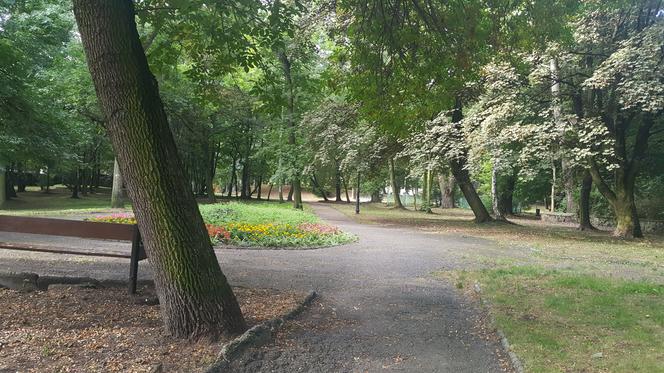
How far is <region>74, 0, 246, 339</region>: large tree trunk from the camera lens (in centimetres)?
449

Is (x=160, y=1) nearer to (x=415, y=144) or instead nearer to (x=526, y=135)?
(x=526, y=135)

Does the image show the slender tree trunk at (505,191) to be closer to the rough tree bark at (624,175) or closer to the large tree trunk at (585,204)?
the large tree trunk at (585,204)

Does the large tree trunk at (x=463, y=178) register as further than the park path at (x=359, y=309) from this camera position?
Yes

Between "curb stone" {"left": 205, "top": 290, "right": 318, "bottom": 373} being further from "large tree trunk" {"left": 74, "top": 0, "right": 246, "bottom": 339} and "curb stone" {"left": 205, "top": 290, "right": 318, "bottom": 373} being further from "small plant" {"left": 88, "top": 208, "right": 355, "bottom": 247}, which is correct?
"small plant" {"left": 88, "top": 208, "right": 355, "bottom": 247}

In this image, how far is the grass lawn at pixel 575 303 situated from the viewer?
448cm

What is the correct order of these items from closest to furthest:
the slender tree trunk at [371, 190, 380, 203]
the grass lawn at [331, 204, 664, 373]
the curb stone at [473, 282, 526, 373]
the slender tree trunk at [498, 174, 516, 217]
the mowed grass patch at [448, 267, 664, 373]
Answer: the curb stone at [473, 282, 526, 373] → the mowed grass patch at [448, 267, 664, 373] → the grass lawn at [331, 204, 664, 373] → the slender tree trunk at [498, 174, 516, 217] → the slender tree trunk at [371, 190, 380, 203]

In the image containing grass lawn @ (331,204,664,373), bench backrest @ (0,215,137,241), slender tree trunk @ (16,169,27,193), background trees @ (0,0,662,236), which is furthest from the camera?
slender tree trunk @ (16,169,27,193)

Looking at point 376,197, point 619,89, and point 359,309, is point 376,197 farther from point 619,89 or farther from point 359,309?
point 359,309

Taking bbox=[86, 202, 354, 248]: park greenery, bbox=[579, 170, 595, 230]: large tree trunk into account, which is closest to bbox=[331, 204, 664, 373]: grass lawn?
bbox=[86, 202, 354, 248]: park greenery

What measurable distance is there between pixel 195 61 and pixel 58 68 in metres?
15.4

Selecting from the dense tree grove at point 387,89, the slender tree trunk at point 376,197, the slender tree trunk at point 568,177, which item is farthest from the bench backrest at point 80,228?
the slender tree trunk at point 376,197

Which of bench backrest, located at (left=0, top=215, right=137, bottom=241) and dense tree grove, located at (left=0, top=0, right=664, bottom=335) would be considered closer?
Answer: bench backrest, located at (left=0, top=215, right=137, bottom=241)

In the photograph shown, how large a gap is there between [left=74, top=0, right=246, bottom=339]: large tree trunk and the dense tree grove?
6cm

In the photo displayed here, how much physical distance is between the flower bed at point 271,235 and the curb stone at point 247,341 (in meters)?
Result: 6.48
